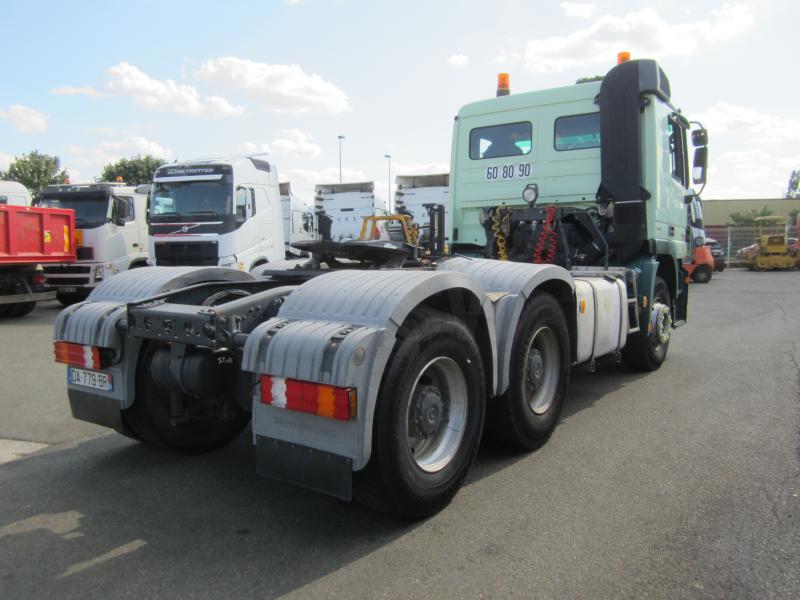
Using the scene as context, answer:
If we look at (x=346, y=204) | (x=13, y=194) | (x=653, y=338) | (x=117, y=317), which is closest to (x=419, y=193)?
(x=346, y=204)

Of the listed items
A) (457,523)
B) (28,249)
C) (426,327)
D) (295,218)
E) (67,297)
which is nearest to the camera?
(426,327)

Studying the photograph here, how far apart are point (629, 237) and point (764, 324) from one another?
6.50 meters

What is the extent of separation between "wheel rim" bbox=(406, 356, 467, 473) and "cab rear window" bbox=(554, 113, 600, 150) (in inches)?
157

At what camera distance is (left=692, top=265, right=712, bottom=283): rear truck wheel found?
886 inches

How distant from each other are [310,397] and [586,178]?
185 inches

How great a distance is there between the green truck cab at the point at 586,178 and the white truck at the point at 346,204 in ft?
46.2

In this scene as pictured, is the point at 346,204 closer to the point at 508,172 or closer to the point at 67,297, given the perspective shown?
the point at 67,297

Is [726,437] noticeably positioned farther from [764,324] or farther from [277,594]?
[764,324]

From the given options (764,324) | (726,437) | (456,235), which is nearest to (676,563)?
(726,437)

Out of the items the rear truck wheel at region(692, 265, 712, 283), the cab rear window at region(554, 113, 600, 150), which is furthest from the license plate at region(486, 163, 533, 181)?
the rear truck wheel at region(692, 265, 712, 283)

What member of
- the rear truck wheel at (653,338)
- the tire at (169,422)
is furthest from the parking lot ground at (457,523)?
the rear truck wheel at (653,338)

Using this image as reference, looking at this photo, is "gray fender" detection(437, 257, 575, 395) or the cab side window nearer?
"gray fender" detection(437, 257, 575, 395)

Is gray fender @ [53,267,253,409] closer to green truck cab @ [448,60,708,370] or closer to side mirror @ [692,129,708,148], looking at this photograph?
green truck cab @ [448,60,708,370]

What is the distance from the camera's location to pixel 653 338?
22.4 feet
